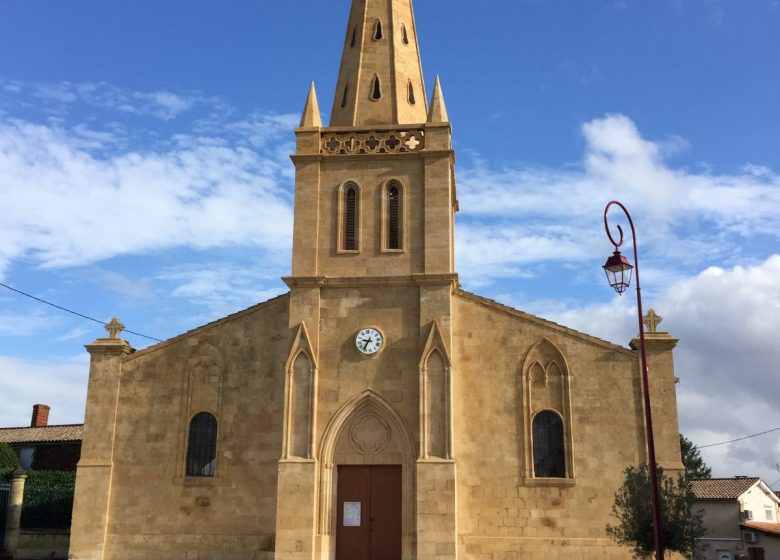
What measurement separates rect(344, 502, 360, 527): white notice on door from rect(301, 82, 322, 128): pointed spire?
40.3ft

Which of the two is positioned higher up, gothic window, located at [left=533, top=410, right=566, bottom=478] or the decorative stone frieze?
the decorative stone frieze

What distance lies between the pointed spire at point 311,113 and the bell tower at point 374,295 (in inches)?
1.9

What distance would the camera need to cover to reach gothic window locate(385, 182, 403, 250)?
26.1 metres

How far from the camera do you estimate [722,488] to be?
44688 mm

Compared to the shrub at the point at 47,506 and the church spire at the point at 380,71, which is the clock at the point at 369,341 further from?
the shrub at the point at 47,506

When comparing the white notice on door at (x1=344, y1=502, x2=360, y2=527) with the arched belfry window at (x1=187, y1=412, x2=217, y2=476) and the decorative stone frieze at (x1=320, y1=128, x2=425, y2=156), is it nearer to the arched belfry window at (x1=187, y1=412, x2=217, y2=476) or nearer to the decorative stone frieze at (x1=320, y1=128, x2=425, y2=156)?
the arched belfry window at (x1=187, y1=412, x2=217, y2=476)

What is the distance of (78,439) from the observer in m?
38.9

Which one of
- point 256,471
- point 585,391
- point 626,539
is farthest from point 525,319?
point 256,471

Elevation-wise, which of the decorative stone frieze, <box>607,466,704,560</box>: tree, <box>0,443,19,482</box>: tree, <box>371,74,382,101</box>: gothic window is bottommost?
<box>607,466,704,560</box>: tree

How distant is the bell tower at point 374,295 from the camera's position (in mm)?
23734

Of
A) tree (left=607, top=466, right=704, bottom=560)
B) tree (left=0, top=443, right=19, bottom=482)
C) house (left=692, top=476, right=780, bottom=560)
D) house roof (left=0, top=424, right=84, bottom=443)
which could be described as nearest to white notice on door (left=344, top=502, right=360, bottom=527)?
tree (left=607, top=466, right=704, bottom=560)

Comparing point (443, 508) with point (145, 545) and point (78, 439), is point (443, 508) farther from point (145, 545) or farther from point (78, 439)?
point (78, 439)

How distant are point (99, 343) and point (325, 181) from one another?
30.4 feet

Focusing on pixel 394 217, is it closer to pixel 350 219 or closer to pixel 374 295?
pixel 350 219
